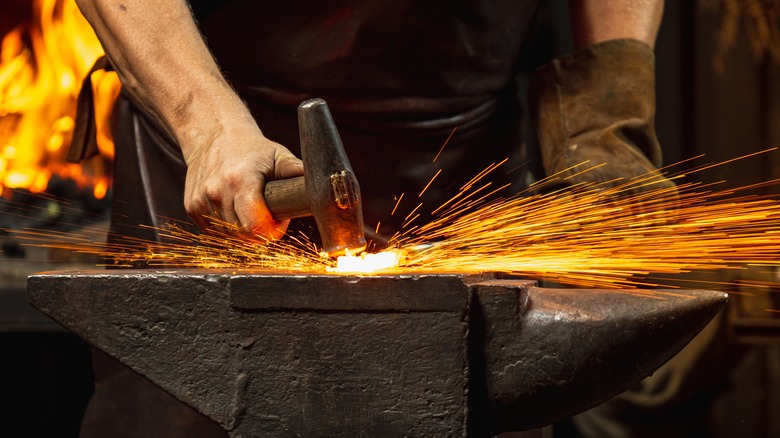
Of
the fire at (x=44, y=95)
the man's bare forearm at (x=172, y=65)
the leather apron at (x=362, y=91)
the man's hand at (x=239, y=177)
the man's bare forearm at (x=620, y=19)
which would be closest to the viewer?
the man's hand at (x=239, y=177)

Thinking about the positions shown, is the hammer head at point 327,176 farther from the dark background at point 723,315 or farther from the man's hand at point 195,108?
the dark background at point 723,315

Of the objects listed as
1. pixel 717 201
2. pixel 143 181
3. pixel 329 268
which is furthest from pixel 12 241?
pixel 717 201

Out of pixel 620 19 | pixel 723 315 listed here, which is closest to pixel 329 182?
pixel 620 19

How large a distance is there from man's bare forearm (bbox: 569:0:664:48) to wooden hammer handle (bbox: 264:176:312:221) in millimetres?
946

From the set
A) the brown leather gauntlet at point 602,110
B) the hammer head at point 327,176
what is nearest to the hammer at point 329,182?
the hammer head at point 327,176

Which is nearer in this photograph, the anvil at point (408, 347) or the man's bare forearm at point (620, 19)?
the anvil at point (408, 347)

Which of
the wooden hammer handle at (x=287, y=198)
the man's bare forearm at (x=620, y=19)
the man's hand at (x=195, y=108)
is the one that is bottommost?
the wooden hammer handle at (x=287, y=198)

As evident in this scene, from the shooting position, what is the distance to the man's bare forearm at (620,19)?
184 centimetres

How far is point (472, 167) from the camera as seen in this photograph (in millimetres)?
1882

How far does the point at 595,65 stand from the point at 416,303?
3.42ft

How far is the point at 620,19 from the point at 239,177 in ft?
3.38

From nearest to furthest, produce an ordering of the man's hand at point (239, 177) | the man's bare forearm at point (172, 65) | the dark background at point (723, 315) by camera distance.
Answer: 1. the man's hand at point (239, 177)
2. the man's bare forearm at point (172, 65)
3. the dark background at point (723, 315)

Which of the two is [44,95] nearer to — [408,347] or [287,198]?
[287,198]

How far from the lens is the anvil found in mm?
991
